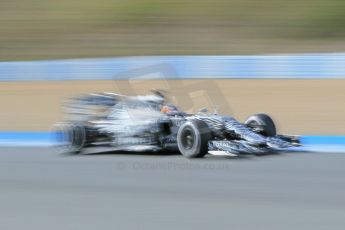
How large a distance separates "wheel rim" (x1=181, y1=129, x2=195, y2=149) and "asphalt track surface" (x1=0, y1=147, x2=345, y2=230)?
19 centimetres

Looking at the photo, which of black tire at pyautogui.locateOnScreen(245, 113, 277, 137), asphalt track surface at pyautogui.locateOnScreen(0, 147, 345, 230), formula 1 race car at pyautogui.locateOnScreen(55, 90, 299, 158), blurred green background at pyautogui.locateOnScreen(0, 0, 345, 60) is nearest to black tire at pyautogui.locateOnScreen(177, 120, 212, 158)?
formula 1 race car at pyautogui.locateOnScreen(55, 90, 299, 158)

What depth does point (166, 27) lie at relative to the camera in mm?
24047

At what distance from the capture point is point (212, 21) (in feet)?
78.3

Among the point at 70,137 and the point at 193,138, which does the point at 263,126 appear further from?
the point at 70,137

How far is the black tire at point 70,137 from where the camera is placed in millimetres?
9648

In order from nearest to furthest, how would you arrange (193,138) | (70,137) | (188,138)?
(193,138) < (188,138) < (70,137)

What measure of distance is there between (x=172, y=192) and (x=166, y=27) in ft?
57.4

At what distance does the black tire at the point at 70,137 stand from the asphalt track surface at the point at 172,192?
0.74ft

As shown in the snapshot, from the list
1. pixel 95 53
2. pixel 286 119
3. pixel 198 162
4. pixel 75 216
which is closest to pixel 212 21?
pixel 95 53

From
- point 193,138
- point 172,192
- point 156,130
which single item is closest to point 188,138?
point 193,138

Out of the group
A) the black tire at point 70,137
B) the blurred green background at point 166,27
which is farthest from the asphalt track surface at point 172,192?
the blurred green background at point 166,27

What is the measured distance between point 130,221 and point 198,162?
111 inches

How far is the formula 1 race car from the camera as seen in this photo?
8.48m

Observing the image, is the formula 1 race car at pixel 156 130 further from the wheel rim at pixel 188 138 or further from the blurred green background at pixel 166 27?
the blurred green background at pixel 166 27
